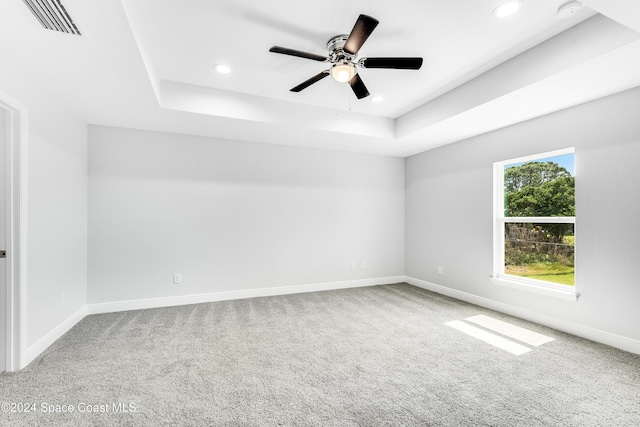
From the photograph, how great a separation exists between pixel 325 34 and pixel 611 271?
11.0 ft

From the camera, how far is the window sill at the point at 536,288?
3.02 metres

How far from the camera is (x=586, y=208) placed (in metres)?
2.90

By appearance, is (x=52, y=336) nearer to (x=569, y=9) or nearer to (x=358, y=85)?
(x=358, y=85)

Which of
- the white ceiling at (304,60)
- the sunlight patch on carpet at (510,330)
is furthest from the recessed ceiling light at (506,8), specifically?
the sunlight patch on carpet at (510,330)

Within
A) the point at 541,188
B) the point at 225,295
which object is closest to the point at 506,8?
the point at 541,188

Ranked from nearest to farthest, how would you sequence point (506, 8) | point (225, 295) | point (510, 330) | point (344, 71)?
point (506, 8) < point (344, 71) < point (510, 330) < point (225, 295)

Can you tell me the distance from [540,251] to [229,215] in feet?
13.2

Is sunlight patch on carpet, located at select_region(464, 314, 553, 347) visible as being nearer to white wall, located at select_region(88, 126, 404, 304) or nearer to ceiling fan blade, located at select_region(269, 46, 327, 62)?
white wall, located at select_region(88, 126, 404, 304)

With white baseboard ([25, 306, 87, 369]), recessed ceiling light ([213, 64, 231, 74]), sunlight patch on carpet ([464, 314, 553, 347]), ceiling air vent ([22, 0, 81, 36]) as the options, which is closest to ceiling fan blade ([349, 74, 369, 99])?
recessed ceiling light ([213, 64, 231, 74])

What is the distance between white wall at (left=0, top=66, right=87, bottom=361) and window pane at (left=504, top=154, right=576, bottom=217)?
5045mm

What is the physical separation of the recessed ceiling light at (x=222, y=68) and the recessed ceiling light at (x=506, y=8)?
2289mm

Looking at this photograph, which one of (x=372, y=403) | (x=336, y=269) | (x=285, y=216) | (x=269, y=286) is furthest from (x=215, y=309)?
(x=372, y=403)

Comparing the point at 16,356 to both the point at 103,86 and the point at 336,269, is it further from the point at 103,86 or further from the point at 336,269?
the point at 336,269

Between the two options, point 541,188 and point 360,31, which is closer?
point 360,31
